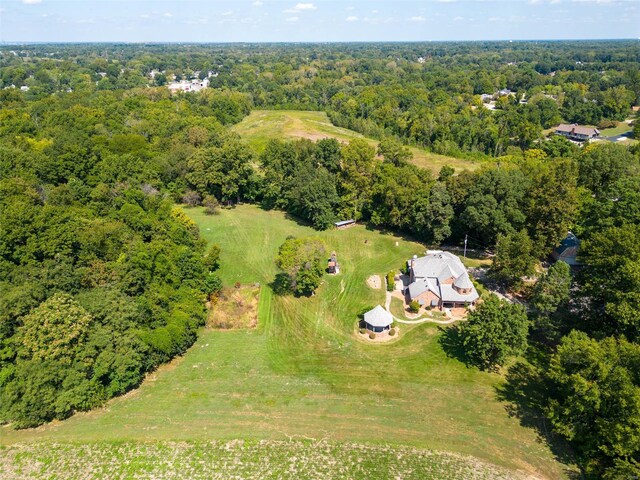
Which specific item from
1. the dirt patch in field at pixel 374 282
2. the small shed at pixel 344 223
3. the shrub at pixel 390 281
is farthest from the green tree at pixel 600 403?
the small shed at pixel 344 223

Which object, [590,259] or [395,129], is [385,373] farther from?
[395,129]

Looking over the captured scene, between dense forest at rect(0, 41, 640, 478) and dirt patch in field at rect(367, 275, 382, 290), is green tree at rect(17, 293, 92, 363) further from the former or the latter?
dirt patch in field at rect(367, 275, 382, 290)

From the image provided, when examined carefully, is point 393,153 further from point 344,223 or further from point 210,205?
point 210,205

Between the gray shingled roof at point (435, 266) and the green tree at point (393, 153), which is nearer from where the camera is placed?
the gray shingled roof at point (435, 266)

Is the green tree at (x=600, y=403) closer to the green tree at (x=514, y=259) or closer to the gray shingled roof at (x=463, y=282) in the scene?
the gray shingled roof at (x=463, y=282)

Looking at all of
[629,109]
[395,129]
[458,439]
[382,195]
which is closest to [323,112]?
[395,129]

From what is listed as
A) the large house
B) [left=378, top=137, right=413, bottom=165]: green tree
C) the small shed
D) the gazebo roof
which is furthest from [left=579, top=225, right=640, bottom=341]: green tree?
[left=378, top=137, right=413, bottom=165]: green tree
